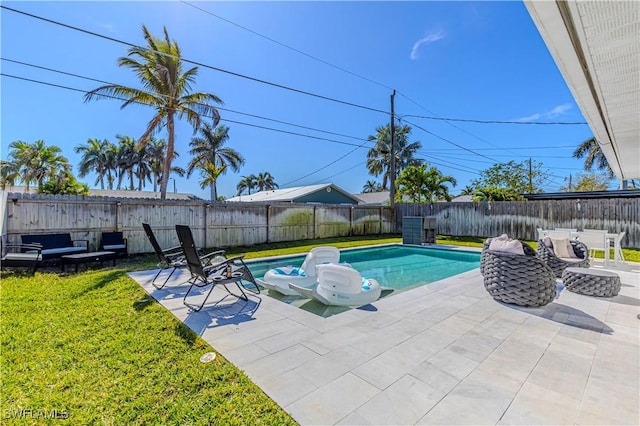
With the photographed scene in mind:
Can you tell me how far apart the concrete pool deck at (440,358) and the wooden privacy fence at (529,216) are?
9.56 metres

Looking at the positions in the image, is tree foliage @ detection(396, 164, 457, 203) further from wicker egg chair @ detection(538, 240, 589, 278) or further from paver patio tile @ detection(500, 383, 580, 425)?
paver patio tile @ detection(500, 383, 580, 425)

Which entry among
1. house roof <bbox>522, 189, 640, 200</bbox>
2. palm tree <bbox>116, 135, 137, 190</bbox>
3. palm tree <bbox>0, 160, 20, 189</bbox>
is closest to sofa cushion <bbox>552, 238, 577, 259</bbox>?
house roof <bbox>522, 189, 640, 200</bbox>

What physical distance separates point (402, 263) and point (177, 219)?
7.87 metres

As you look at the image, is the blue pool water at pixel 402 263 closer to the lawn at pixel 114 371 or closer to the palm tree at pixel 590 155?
the lawn at pixel 114 371

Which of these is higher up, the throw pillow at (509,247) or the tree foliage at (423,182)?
the tree foliage at (423,182)

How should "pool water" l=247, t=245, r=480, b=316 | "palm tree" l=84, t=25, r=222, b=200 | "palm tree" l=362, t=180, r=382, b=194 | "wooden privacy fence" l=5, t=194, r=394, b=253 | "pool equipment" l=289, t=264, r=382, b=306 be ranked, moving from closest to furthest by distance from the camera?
"pool equipment" l=289, t=264, r=382, b=306
"pool water" l=247, t=245, r=480, b=316
"wooden privacy fence" l=5, t=194, r=394, b=253
"palm tree" l=84, t=25, r=222, b=200
"palm tree" l=362, t=180, r=382, b=194

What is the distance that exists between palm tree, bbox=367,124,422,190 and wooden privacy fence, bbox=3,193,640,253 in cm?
1316

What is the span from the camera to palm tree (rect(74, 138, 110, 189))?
110ft

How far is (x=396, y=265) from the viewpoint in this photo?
9062mm

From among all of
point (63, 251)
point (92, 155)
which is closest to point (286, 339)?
point (63, 251)

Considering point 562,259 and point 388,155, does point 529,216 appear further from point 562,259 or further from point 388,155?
point 388,155

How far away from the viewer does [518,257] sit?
4070 mm

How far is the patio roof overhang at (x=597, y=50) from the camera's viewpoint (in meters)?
2.00

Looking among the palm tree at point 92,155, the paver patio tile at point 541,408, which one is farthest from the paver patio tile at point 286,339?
the palm tree at point 92,155
